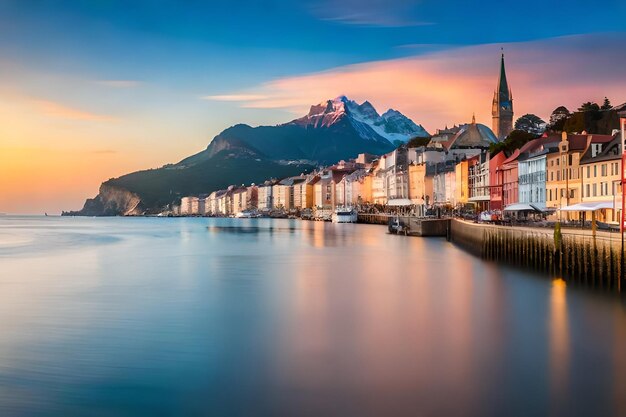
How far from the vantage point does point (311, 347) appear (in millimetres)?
19922

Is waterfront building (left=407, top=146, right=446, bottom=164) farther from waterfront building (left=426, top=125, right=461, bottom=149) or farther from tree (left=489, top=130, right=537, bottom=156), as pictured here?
tree (left=489, top=130, right=537, bottom=156)

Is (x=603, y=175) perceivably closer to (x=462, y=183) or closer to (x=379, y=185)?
(x=462, y=183)

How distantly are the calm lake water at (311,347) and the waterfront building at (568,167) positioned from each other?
792 inches

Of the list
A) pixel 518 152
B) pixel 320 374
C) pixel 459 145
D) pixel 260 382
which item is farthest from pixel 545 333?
pixel 459 145

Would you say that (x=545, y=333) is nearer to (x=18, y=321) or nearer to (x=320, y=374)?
(x=320, y=374)

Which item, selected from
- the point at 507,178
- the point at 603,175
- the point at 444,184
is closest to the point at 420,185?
the point at 444,184

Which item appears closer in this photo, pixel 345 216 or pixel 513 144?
pixel 513 144

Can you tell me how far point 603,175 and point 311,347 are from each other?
37.0 metres

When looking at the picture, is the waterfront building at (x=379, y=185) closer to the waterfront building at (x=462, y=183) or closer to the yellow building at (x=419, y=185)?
the yellow building at (x=419, y=185)

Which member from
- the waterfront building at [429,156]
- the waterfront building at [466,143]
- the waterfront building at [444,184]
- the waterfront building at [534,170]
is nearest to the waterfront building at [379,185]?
the waterfront building at [429,156]

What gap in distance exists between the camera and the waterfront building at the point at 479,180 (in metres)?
92.2

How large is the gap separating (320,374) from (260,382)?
5.04 ft

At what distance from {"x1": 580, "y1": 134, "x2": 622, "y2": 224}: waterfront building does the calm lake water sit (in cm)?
1168

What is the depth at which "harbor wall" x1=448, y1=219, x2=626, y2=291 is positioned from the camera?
1152 inches
